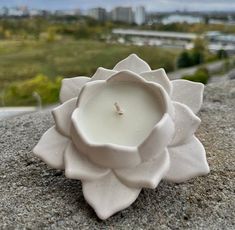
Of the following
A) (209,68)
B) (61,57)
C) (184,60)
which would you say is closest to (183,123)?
(209,68)

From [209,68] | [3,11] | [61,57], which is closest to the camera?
[209,68]

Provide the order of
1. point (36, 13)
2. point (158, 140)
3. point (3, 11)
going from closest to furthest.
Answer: point (158, 140) → point (3, 11) → point (36, 13)

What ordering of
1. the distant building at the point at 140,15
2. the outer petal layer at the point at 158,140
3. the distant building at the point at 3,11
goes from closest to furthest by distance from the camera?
the outer petal layer at the point at 158,140
the distant building at the point at 3,11
the distant building at the point at 140,15

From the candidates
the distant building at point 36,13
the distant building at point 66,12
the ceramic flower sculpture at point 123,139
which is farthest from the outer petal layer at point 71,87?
the distant building at point 36,13

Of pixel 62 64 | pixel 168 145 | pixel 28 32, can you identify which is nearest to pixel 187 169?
pixel 168 145

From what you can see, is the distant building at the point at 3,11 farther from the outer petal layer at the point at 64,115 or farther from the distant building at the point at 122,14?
the outer petal layer at the point at 64,115

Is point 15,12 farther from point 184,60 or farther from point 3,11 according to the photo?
point 184,60

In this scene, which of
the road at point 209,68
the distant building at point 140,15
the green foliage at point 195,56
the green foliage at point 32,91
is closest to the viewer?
the green foliage at point 32,91

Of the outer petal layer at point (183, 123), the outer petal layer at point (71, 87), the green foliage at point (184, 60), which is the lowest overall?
the green foliage at point (184, 60)
